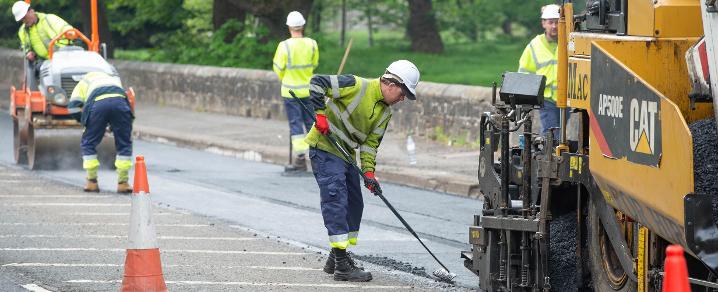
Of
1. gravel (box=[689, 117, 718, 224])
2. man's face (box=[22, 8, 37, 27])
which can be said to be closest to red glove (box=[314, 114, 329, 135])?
gravel (box=[689, 117, 718, 224])

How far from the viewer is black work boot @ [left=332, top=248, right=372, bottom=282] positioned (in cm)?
936

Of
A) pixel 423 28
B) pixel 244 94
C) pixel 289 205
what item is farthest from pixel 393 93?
pixel 423 28

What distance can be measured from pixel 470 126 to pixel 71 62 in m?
4.76

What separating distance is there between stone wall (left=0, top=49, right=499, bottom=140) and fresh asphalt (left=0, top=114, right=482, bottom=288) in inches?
92.2

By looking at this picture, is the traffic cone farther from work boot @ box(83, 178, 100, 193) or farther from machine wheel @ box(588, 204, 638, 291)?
work boot @ box(83, 178, 100, 193)

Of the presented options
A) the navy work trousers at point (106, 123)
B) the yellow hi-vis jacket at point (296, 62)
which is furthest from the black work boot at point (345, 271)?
the yellow hi-vis jacket at point (296, 62)

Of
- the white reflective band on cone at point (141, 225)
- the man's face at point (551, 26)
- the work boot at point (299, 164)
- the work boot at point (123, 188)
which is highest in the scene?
the man's face at point (551, 26)

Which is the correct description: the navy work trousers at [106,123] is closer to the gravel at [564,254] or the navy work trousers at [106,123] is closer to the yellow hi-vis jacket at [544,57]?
the yellow hi-vis jacket at [544,57]

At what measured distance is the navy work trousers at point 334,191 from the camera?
9.52 metres

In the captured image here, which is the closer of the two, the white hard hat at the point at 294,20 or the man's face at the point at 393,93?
→ the man's face at the point at 393,93

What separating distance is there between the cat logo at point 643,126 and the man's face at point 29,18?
40.3ft

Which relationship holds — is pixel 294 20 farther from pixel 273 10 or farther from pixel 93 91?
pixel 273 10

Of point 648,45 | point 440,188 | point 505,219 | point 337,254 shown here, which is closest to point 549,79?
point 440,188

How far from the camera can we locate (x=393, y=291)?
8.99 metres
